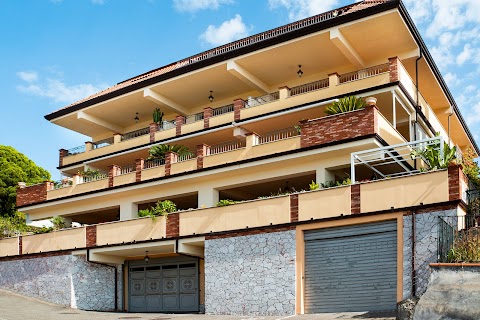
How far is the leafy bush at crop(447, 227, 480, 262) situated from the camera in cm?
1925

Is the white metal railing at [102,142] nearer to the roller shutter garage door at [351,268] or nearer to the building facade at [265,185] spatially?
the building facade at [265,185]

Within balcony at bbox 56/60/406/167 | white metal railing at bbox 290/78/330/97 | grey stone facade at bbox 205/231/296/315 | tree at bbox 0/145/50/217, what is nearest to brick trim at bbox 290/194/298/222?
grey stone facade at bbox 205/231/296/315

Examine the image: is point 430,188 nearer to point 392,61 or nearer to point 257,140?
point 392,61

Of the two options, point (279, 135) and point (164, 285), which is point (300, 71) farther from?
point (164, 285)

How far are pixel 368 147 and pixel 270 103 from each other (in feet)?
22.1

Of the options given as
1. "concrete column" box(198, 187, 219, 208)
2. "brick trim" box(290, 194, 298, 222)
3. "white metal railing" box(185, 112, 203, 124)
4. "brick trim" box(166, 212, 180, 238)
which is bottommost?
"brick trim" box(166, 212, 180, 238)

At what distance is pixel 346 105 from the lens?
27422 mm

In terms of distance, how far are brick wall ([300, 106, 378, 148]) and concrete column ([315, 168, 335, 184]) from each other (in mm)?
1213

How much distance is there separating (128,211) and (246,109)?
8.64 metres

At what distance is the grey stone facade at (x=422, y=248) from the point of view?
21.3 m

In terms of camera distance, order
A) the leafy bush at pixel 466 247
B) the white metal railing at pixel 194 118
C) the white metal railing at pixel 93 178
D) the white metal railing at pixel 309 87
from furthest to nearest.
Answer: the white metal railing at pixel 93 178
the white metal railing at pixel 194 118
the white metal railing at pixel 309 87
the leafy bush at pixel 466 247

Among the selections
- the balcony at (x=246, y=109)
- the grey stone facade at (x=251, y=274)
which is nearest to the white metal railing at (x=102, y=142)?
the balcony at (x=246, y=109)

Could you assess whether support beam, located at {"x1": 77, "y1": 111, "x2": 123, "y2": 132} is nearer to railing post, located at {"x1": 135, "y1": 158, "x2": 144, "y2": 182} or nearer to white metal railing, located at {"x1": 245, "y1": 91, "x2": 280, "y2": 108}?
railing post, located at {"x1": 135, "y1": 158, "x2": 144, "y2": 182}

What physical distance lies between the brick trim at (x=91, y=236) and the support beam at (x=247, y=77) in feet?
33.1
